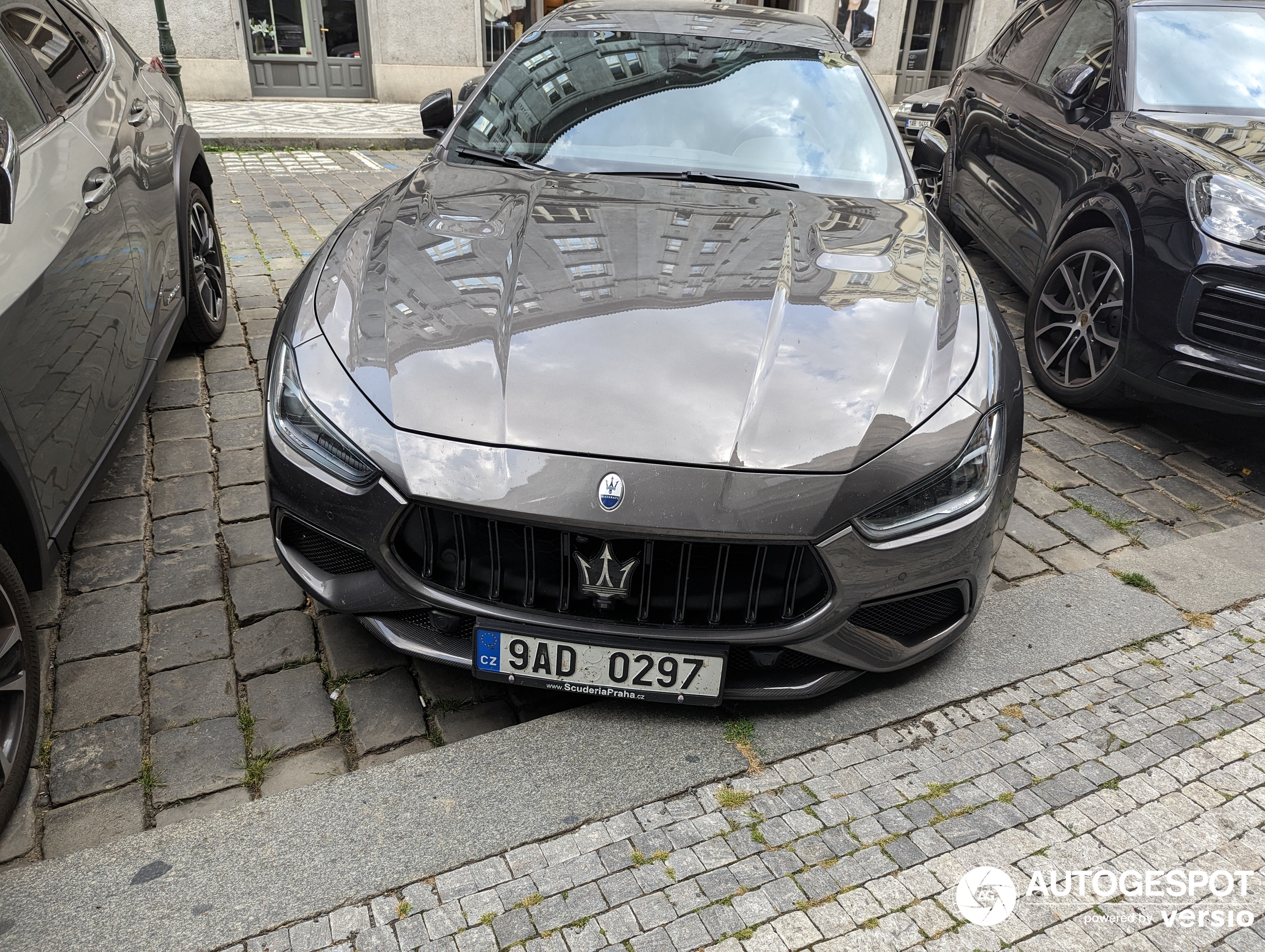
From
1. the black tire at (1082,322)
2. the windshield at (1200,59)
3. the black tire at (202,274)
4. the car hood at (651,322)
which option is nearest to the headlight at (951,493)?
the car hood at (651,322)

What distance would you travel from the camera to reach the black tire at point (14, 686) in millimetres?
2023

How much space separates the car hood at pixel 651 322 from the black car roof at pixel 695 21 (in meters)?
1.15

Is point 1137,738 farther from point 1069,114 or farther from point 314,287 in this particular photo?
point 1069,114

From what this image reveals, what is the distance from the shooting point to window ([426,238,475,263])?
8.75 feet

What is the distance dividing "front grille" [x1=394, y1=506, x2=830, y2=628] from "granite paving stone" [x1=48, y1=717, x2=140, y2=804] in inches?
32.8

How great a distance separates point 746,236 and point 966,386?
0.86 meters

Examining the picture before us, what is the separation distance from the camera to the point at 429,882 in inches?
77.2

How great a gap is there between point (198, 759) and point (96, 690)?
0.42 meters

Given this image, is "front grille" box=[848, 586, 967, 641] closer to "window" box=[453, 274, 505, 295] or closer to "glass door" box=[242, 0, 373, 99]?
"window" box=[453, 274, 505, 295]

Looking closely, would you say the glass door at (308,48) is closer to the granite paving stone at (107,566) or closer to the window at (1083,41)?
the window at (1083,41)

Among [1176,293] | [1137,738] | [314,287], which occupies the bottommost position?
[1137,738]

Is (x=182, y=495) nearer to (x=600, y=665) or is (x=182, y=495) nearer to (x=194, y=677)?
(x=194, y=677)

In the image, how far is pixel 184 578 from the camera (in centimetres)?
293

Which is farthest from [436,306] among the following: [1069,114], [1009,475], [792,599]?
[1069,114]
